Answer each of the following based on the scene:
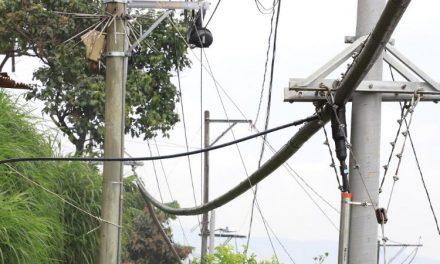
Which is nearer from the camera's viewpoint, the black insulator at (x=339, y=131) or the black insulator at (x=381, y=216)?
the black insulator at (x=381, y=216)

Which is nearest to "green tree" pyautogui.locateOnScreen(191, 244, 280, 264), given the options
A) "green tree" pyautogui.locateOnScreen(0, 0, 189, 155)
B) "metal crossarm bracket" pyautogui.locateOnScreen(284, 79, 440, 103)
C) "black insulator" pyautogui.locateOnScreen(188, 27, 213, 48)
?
"green tree" pyautogui.locateOnScreen(0, 0, 189, 155)

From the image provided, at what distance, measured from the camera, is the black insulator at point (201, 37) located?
54.2 feet

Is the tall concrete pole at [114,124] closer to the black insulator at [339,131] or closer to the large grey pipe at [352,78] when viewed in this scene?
the large grey pipe at [352,78]

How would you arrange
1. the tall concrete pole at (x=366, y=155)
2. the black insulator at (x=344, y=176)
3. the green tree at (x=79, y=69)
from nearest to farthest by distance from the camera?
the black insulator at (x=344, y=176) < the tall concrete pole at (x=366, y=155) < the green tree at (x=79, y=69)

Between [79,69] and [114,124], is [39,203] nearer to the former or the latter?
[114,124]

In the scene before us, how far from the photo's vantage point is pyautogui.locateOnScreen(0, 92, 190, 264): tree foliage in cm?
1393

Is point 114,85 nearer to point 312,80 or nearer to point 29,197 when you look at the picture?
point 29,197

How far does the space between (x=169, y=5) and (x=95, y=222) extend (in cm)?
330

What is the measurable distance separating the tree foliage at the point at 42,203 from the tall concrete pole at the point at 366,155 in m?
4.97

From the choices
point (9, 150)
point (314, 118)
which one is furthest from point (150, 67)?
point (314, 118)

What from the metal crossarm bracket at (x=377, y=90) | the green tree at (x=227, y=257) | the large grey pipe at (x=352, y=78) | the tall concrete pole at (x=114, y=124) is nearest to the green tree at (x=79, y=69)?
the green tree at (x=227, y=257)

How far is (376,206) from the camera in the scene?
32.0ft

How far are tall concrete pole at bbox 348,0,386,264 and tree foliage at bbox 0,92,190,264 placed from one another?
497 cm

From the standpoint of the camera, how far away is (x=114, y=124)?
51.2 ft
